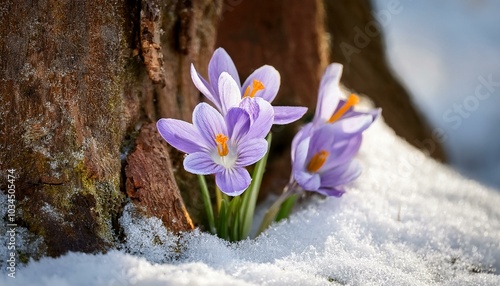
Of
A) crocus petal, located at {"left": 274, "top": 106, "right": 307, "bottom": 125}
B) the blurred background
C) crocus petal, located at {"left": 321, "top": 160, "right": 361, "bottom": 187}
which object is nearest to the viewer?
crocus petal, located at {"left": 274, "top": 106, "right": 307, "bottom": 125}

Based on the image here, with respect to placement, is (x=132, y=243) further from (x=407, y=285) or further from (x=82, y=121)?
(x=407, y=285)

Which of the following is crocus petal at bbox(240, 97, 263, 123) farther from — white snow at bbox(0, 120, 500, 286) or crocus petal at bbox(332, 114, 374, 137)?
crocus petal at bbox(332, 114, 374, 137)

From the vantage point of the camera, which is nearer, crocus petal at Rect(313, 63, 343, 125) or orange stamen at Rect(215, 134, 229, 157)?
orange stamen at Rect(215, 134, 229, 157)

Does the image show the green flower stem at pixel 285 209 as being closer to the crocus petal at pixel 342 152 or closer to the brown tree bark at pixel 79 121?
the crocus petal at pixel 342 152

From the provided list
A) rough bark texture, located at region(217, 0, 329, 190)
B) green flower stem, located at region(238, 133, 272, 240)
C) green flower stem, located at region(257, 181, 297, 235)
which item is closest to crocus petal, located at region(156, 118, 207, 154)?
green flower stem, located at region(238, 133, 272, 240)

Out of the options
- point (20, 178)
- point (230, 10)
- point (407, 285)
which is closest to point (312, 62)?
point (230, 10)

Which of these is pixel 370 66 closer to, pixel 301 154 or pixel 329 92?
pixel 329 92

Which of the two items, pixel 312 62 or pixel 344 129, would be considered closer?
pixel 344 129


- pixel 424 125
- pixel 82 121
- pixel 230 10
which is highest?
pixel 230 10
